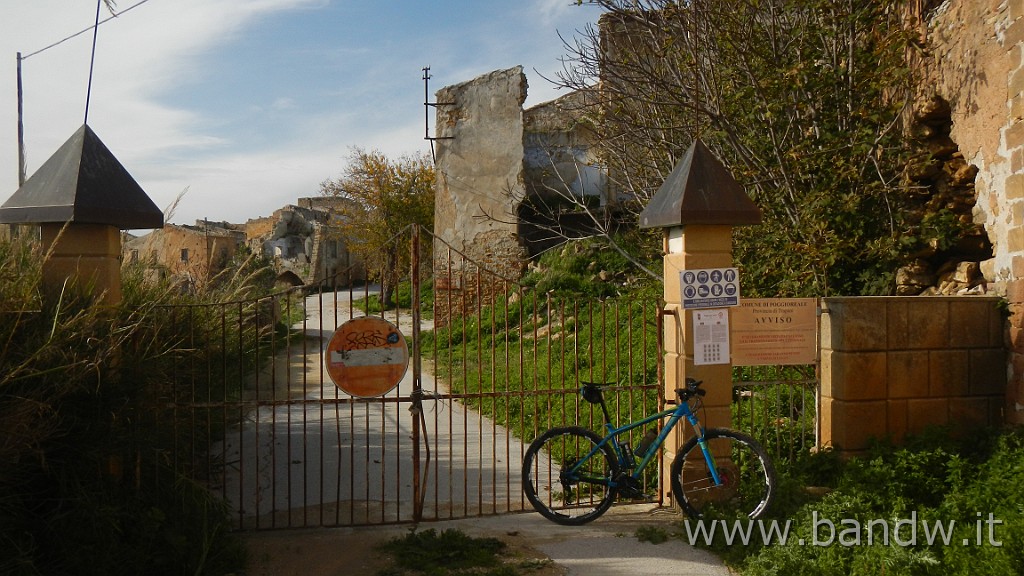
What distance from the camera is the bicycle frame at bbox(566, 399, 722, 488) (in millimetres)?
5250

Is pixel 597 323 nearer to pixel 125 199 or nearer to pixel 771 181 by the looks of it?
pixel 771 181

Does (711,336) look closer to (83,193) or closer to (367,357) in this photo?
(367,357)

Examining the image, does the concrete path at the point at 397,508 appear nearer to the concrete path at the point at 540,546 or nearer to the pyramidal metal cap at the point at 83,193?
the concrete path at the point at 540,546

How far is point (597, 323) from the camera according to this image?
12.2 meters

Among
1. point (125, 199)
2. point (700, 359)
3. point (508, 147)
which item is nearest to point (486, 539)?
point (700, 359)

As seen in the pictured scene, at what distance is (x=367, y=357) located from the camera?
5.46 metres

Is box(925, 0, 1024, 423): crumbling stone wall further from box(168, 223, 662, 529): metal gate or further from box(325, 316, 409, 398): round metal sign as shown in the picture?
box(325, 316, 409, 398): round metal sign

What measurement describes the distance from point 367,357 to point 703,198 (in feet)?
8.49

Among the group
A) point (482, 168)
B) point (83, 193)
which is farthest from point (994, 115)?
point (482, 168)

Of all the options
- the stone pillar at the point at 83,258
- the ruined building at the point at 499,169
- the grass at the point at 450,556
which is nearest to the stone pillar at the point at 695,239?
the grass at the point at 450,556

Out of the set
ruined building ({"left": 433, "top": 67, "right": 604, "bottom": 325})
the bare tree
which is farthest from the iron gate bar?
Answer: ruined building ({"left": 433, "top": 67, "right": 604, "bottom": 325})

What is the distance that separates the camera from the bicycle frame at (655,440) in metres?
5.25

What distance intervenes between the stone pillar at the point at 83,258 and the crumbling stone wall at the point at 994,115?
6406mm

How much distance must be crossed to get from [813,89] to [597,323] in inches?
210
